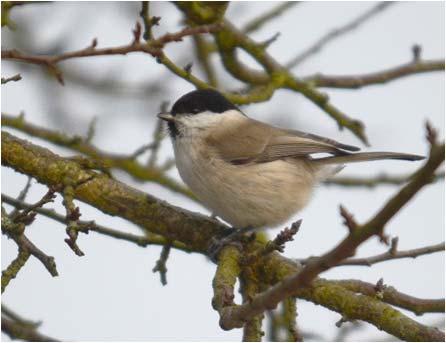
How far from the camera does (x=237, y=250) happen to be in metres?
3.17

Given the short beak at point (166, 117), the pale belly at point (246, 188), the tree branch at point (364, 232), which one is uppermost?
the short beak at point (166, 117)

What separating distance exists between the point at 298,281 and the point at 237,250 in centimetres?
137

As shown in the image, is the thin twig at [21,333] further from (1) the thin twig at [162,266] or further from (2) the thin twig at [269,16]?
(2) the thin twig at [269,16]

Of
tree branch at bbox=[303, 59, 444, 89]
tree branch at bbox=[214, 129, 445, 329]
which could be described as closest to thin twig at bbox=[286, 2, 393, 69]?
tree branch at bbox=[303, 59, 444, 89]

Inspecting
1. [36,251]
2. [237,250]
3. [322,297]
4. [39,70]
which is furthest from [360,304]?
[39,70]

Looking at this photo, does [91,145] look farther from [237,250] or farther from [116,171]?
[237,250]

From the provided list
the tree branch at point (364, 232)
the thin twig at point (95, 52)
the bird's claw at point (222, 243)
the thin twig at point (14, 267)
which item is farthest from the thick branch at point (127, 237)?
the tree branch at point (364, 232)

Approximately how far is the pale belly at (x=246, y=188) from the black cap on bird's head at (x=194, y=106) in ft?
0.57

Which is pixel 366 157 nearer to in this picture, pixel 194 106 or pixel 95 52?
pixel 194 106

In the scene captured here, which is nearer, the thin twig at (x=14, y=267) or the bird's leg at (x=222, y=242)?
the thin twig at (x=14, y=267)

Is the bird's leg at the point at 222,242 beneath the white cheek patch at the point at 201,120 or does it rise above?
beneath

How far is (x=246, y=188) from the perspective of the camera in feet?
12.9

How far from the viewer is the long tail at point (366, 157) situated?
3736 millimetres

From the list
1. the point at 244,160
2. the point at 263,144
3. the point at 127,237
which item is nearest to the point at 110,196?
the point at 127,237
